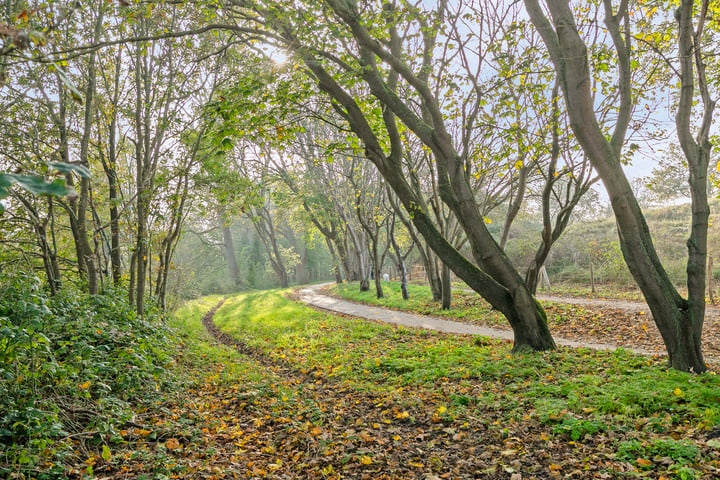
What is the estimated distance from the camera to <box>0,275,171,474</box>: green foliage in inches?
136

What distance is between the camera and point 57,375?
4.23m

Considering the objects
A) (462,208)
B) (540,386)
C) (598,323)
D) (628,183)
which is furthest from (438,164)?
(598,323)

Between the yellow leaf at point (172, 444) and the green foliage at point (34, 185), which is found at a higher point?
the green foliage at point (34, 185)

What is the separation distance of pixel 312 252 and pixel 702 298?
43.6 m

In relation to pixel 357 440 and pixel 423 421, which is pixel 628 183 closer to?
pixel 423 421

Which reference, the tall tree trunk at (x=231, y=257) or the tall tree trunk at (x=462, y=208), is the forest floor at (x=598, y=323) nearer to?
the tall tree trunk at (x=462, y=208)

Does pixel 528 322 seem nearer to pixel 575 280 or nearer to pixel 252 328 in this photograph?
pixel 252 328

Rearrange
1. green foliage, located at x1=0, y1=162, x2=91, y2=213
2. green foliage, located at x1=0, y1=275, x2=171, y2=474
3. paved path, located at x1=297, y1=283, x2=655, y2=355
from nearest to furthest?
green foliage, located at x1=0, y1=162, x2=91, y2=213 < green foliage, located at x1=0, y1=275, x2=171, y2=474 < paved path, located at x1=297, y1=283, x2=655, y2=355

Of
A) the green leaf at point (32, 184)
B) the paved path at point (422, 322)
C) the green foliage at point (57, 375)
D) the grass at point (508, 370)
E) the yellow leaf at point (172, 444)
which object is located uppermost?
the green leaf at point (32, 184)

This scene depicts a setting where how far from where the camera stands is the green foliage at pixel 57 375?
345cm

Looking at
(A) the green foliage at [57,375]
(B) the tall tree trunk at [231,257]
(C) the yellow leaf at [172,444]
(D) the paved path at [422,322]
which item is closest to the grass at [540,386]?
(D) the paved path at [422,322]

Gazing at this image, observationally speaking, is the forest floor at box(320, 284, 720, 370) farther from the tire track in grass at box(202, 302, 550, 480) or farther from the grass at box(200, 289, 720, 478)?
the tire track in grass at box(202, 302, 550, 480)

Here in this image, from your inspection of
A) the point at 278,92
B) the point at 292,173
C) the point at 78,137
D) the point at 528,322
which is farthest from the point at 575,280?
the point at 78,137

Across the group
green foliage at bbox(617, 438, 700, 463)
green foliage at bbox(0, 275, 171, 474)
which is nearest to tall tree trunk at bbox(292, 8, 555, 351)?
green foliage at bbox(617, 438, 700, 463)
